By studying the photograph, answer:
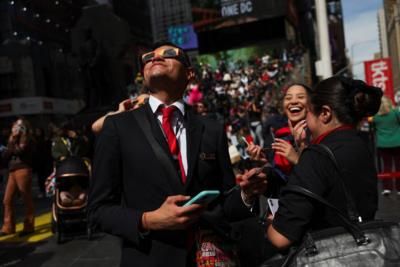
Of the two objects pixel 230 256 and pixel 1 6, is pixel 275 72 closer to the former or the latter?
pixel 1 6

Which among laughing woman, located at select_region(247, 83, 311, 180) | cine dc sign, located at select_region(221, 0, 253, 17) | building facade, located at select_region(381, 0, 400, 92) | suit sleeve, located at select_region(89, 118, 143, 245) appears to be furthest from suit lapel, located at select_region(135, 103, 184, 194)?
building facade, located at select_region(381, 0, 400, 92)

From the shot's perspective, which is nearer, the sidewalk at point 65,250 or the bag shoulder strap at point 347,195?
the bag shoulder strap at point 347,195

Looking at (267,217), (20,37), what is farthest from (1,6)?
(267,217)

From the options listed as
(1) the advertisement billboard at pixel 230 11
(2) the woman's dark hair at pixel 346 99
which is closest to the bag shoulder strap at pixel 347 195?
(2) the woman's dark hair at pixel 346 99

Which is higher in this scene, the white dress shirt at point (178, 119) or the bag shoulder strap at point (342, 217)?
the white dress shirt at point (178, 119)

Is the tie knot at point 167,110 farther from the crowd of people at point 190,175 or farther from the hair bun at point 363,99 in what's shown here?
the hair bun at point 363,99

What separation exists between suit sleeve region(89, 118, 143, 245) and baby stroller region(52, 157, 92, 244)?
4964 mm

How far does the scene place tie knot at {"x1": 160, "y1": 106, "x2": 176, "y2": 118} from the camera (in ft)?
6.95

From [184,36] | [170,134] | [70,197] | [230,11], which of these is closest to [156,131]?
[170,134]

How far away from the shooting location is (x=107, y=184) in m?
2.03

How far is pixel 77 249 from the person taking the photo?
21.2 ft

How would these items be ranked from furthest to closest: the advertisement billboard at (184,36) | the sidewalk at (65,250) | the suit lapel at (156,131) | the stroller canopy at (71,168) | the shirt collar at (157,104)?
the advertisement billboard at (184,36) < the stroller canopy at (71,168) < the sidewalk at (65,250) < the shirt collar at (157,104) < the suit lapel at (156,131)

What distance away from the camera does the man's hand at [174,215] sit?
69.3 inches

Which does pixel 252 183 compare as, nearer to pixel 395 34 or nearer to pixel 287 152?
pixel 287 152
